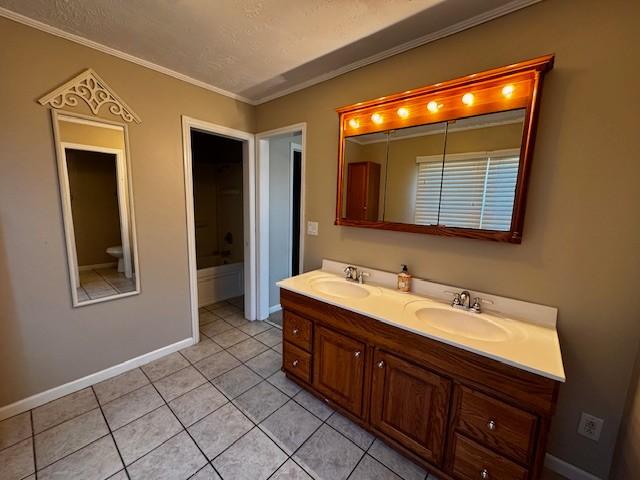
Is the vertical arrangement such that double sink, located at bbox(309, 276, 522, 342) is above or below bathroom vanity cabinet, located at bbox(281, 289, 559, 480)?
above

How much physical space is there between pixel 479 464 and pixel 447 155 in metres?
1.62

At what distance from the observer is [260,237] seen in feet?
9.45

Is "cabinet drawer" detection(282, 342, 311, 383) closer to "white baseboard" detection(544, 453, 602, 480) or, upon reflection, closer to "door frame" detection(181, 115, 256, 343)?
"door frame" detection(181, 115, 256, 343)

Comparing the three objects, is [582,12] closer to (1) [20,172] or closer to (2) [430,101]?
(2) [430,101]

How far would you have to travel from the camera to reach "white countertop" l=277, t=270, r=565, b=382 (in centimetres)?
104

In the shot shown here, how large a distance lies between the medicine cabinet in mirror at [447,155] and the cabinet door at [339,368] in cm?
85

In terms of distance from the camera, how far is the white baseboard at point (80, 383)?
5.56 ft

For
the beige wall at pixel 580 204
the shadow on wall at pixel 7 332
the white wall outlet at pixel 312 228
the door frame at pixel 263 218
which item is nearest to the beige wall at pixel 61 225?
the shadow on wall at pixel 7 332

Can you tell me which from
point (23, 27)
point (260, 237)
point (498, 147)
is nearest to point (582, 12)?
point (498, 147)

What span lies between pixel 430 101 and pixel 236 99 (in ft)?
6.26

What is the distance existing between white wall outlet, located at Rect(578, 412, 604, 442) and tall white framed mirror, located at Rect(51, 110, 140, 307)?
3.04m

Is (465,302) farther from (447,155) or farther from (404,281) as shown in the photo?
(447,155)

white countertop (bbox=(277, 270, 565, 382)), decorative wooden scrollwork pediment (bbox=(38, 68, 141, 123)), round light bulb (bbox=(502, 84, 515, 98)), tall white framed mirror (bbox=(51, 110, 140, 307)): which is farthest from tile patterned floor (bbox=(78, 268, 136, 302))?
round light bulb (bbox=(502, 84, 515, 98))

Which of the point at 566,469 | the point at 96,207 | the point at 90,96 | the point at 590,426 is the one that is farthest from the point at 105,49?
the point at 566,469
